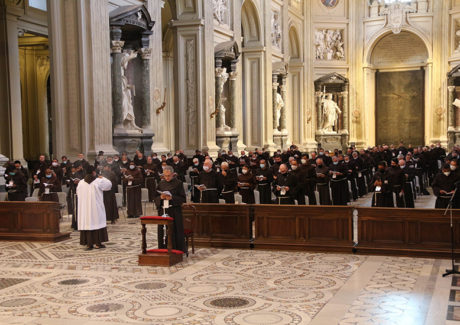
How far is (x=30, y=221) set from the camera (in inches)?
479

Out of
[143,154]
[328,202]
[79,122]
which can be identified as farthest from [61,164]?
[328,202]

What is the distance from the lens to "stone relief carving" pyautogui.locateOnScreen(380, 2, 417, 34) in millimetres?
37625

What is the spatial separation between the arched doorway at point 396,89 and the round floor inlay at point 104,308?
33790mm

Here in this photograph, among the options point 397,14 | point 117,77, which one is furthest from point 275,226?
point 397,14

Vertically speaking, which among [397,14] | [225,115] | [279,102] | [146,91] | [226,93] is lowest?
[225,115]

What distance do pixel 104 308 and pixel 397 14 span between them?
34528mm

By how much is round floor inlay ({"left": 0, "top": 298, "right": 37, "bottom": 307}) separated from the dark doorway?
1365 inches

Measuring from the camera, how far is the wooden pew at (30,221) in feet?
39.3

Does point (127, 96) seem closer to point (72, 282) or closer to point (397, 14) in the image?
point (72, 282)

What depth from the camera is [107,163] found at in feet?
51.6

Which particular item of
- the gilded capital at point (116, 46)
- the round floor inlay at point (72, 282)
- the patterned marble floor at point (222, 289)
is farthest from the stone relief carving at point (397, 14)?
the round floor inlay at point (72, 282)

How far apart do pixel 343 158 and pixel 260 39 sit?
12794 mm

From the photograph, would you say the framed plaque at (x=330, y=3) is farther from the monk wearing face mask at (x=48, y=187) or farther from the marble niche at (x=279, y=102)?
the monk wearing face mask at (x=48, y=187)

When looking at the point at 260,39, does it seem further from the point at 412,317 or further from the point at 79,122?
the point at 412,317
